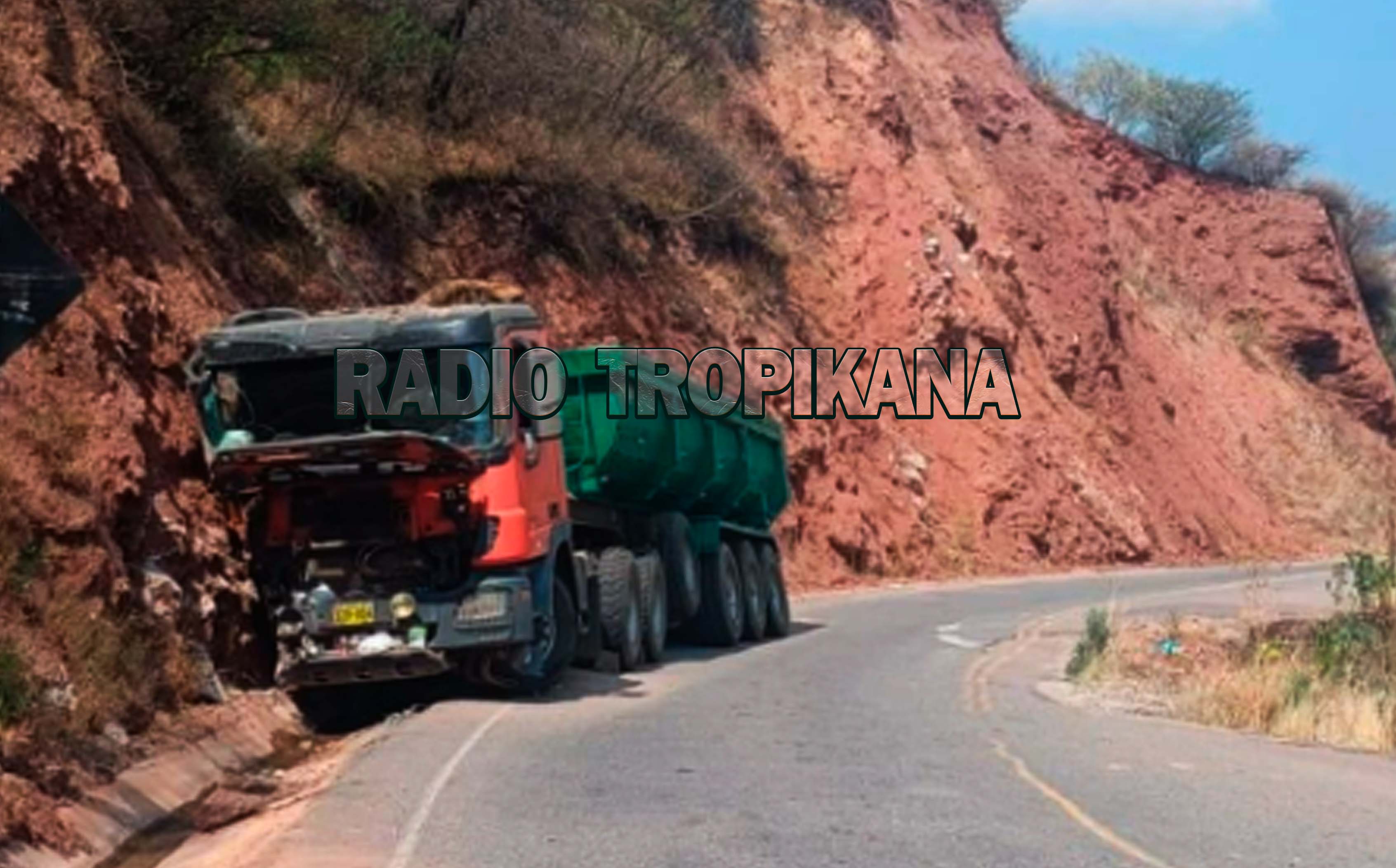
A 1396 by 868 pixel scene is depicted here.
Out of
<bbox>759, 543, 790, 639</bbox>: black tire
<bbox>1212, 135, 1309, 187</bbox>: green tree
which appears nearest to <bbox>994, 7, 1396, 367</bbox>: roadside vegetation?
<bbox>1212, 135, 1309, 187</bbox>: green tree

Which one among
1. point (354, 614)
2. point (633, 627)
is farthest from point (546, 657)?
point (633, 627)

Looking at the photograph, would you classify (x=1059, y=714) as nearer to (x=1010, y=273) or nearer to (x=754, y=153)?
(x=754, y=153)

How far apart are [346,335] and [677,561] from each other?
6652mm

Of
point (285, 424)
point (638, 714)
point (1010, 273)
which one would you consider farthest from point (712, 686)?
point (1010, 273)

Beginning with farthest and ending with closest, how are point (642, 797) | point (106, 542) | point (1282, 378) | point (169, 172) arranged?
point (1282, 378)
point (169, 172)
point (106, 542)
point (642, 797)

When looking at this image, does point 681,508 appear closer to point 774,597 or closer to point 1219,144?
point 774,597

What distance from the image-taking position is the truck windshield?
53.6 feet

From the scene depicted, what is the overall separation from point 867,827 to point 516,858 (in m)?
1.92

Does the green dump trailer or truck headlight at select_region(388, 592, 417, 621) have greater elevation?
the green dump trailer

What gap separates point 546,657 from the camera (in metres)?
17.2

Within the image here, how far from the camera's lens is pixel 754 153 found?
48062 mm

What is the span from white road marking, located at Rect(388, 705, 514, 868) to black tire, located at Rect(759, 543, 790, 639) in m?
9.88

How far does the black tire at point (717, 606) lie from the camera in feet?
76.5

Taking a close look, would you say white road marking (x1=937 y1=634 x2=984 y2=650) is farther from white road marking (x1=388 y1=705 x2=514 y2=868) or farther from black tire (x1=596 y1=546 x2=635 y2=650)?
white road marking (x1=388 y1=705 x2=514 y2=868)
